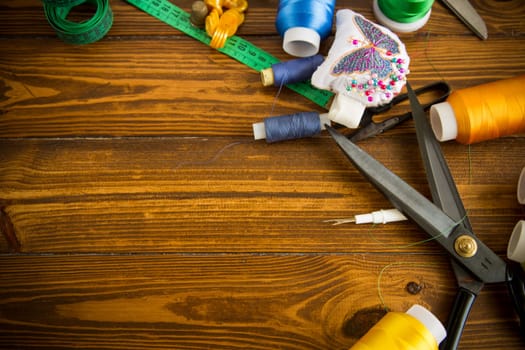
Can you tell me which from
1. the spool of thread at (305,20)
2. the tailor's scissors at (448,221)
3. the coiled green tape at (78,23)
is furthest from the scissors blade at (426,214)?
the coiled green tape at (78,23)

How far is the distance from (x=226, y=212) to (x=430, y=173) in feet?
1.41

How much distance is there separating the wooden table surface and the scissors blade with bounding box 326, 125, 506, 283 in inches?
2.6

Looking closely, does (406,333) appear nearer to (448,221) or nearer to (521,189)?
(448,221)

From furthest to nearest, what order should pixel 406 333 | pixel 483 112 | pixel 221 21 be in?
pixel 221 21 → pixel 483 112 → pixel 406 333

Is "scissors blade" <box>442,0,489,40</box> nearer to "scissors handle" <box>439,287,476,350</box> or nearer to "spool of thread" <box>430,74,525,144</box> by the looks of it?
"spool of thread" <box>430,74,525,144</box>

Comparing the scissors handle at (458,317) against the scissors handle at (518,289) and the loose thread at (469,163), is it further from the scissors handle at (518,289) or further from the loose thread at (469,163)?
the loose thread at (469,163)

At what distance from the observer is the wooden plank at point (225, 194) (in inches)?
40.6

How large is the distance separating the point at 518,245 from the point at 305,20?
0.62 meters

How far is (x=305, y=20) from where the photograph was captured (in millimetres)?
1046

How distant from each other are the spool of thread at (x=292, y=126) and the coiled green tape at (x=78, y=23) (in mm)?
440

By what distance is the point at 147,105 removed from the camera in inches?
43.7

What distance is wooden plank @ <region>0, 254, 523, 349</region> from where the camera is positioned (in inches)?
38.8

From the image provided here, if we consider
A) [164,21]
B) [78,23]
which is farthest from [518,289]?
[78,23]

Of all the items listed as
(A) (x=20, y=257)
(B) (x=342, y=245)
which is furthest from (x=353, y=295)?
(A) (x=20, y=257)
